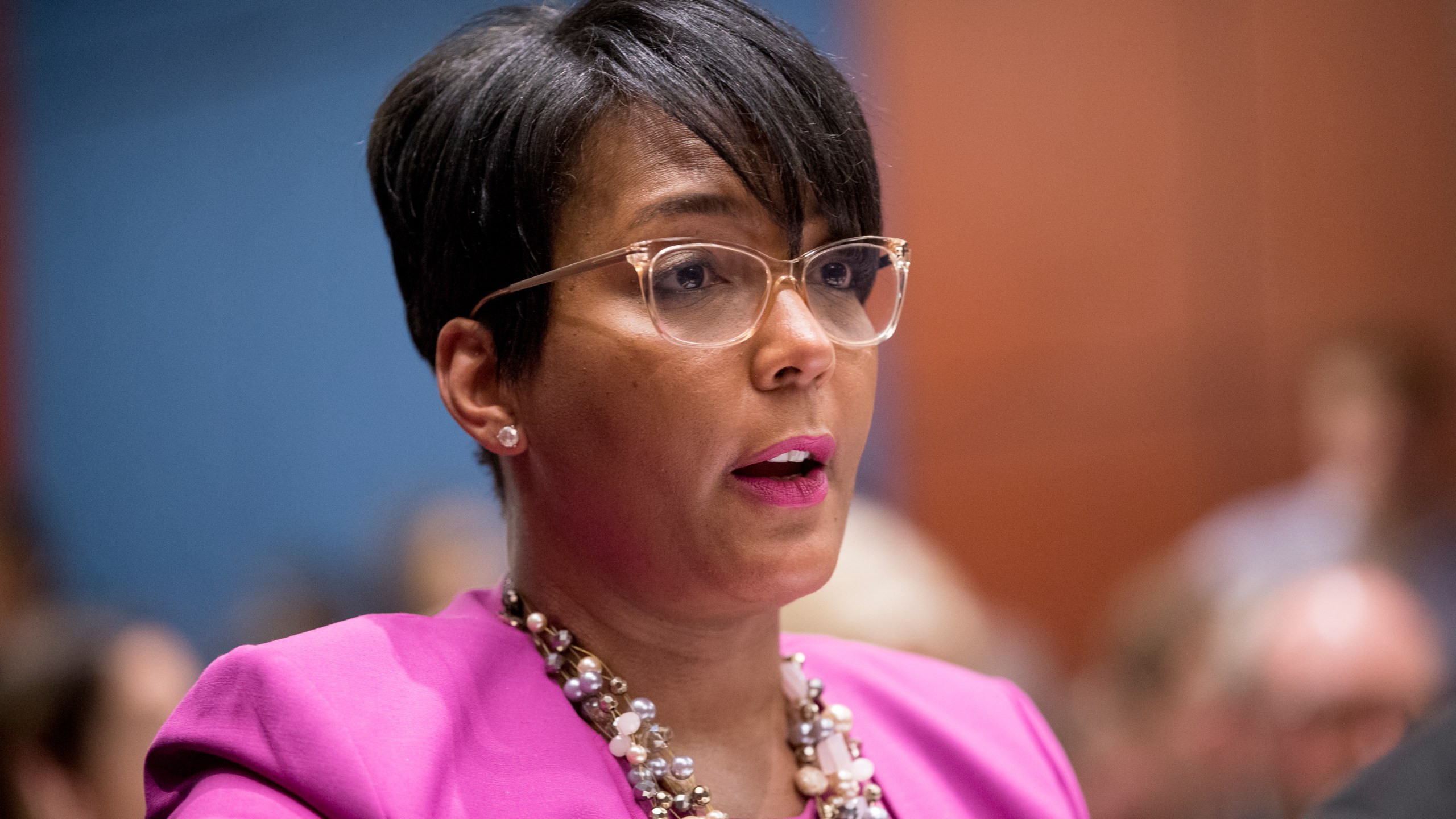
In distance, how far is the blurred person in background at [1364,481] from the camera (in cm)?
321

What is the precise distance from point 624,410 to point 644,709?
0.85 feet

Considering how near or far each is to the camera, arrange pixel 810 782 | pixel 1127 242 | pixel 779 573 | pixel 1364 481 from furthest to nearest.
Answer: pixel 1127 242
pixel 1364 481
pixel 810 782
pixel 779 573

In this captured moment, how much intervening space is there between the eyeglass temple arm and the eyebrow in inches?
1.1

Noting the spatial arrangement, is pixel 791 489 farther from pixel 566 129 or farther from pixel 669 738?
pixel 566 129

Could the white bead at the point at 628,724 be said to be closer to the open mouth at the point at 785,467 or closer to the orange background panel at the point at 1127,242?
the open mouth at the point at 785,467

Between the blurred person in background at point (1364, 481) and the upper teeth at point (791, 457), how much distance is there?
2.13 meters

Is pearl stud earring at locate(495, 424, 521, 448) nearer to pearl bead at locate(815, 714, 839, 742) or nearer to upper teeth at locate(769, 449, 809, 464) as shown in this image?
upper teeth at locate(769, 449, 809, 464)

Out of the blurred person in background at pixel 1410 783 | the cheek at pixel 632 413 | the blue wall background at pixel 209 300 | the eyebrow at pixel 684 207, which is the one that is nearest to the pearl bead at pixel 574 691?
the cheek at pixel 632 413

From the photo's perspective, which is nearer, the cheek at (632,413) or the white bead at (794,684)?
the cheek at (632,413)

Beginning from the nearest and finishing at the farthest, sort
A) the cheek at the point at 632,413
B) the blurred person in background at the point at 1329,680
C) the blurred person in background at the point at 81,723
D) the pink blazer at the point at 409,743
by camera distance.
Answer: the pink blazer at the point at 409,743 → the cheek at the point at 632,413 → the blurred person in background at the point at 81,723 → the blurred person in background at the point at 1329,680

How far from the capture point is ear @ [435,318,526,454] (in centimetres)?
121

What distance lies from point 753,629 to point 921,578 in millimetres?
1353

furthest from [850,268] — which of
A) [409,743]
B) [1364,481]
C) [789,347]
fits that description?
[1364,481]

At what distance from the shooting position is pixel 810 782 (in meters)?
1.28
